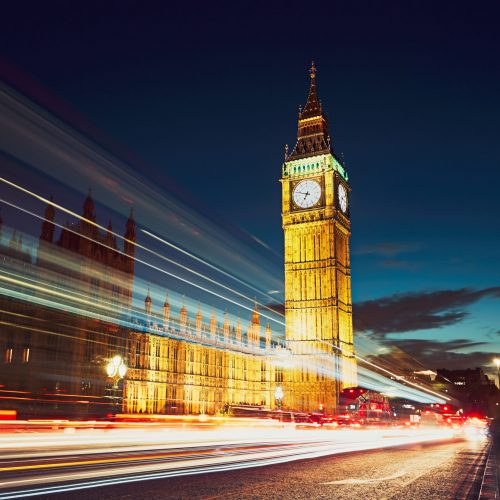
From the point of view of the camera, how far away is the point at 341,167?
84.8m

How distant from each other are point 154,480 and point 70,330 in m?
46.3

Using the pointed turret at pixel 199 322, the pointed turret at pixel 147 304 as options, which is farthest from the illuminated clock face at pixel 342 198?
the pointed turret at pixel 147 304

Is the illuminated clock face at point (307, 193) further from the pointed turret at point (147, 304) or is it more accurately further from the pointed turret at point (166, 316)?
the pointed turret at point (147, 304)

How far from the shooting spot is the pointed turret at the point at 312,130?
82.9 metres

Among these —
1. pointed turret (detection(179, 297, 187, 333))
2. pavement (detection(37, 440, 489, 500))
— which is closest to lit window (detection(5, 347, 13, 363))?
pointed turret (detection(179, 297, 187, 333))

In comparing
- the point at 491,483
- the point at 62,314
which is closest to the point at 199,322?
the point at 62,314

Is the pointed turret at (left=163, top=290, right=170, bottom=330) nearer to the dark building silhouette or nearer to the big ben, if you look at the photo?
the dark building silhouette

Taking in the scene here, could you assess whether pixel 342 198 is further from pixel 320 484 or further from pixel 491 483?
pixel 320 484

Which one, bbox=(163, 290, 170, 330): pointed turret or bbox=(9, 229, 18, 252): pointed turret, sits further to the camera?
bbox=(163, 290, 170, 330): pointed turret

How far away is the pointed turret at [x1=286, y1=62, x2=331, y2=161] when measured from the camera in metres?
82.9

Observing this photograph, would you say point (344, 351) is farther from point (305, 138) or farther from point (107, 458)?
point (107, 458)

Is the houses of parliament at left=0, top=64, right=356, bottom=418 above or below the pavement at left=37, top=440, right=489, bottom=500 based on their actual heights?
above

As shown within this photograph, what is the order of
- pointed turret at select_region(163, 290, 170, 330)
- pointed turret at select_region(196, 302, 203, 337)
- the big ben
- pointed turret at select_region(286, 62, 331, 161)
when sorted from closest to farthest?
pointed turret at select_region(163, 290, 170, 330)
the big ben
pointed turret at select_region(196, 302, 203, 337)
pointed turret at select_region(286, 62, 331, 161)

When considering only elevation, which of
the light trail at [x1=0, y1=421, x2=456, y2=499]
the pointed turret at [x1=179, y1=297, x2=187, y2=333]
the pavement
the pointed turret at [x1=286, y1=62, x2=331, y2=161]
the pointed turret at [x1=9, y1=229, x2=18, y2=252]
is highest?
the pointed turret at [x1=286, y1=62, x2=331, y2=161]
